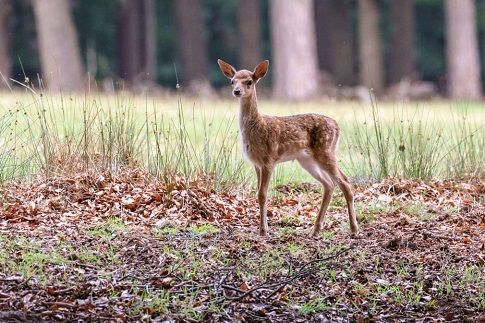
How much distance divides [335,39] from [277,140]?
27.4m

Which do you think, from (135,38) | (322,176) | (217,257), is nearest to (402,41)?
(135,38)

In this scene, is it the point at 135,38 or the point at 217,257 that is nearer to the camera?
the point at 217,257

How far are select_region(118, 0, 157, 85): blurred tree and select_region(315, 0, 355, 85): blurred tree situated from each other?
20.7 ft

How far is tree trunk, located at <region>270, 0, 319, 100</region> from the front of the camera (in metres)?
26.6

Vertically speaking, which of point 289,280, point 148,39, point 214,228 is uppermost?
point 148,39

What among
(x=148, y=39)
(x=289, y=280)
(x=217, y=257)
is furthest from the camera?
(x=148, y=39)

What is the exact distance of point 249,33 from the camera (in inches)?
1296

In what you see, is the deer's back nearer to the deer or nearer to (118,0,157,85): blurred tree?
the deer

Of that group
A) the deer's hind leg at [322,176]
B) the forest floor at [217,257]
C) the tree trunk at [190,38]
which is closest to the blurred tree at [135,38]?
the tree trunk at [190,38]

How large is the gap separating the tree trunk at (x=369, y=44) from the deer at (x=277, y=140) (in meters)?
22.3

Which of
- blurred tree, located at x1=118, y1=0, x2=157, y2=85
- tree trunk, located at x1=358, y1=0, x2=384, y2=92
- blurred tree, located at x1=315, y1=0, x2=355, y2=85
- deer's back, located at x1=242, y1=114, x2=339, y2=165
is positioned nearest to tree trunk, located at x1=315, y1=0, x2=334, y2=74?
blurred tree, located at x1=315, y1=0, x2=355, y2=85

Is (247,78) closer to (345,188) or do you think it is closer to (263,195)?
(263,195)

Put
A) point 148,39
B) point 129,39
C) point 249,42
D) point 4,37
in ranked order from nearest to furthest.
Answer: point 4,37 → point 129,39 → point 148,39 → point 249,42

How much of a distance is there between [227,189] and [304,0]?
17095 mm
